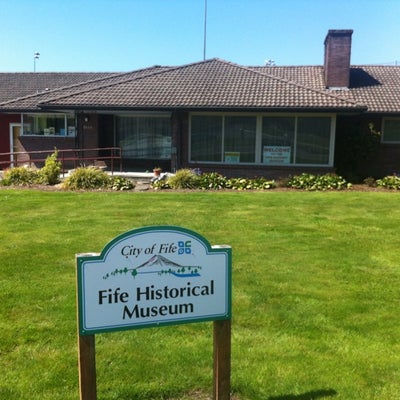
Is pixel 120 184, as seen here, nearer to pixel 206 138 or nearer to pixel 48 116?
pixel 206 138

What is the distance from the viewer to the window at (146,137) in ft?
70.1

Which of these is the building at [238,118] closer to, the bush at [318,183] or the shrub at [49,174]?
the bush at [318,183]

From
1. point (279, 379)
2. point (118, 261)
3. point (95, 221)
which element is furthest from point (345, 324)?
point (95, 221)

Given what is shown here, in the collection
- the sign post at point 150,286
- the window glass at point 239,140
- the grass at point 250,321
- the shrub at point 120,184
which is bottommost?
the grass at point 250,321

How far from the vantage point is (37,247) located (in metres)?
7.69

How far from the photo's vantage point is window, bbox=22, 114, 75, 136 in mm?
22828

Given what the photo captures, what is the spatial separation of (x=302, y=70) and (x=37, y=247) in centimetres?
1917

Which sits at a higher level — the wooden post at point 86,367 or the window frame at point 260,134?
the window frame at point 260,134

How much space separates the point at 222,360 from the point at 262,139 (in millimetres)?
15770

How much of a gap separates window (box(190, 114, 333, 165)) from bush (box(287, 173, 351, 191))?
225cm

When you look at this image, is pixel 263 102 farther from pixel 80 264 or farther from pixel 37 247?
pixel 80 264

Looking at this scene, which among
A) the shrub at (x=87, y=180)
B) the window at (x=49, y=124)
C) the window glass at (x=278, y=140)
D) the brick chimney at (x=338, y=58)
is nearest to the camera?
the shrub at (x=87, y=180)

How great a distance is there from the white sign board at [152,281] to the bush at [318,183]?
13006 millimetres

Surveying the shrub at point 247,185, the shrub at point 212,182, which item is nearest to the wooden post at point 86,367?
the shrub at point 212,182
